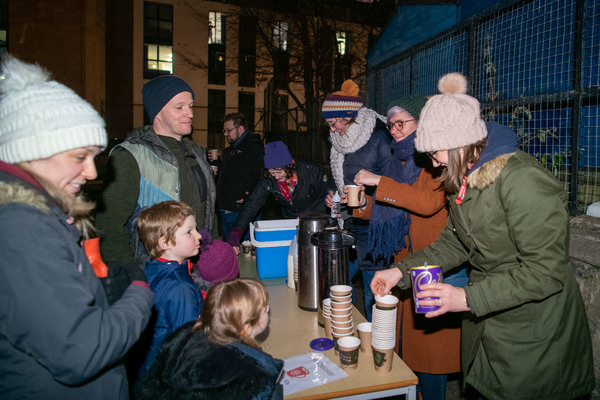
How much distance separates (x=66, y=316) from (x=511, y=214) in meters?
1.70

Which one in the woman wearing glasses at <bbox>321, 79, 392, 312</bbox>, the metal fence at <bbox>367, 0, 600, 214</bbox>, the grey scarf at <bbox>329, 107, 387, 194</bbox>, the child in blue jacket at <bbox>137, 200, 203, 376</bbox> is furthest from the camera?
the grey scarf at <bbox>329, 107, 387, 194</bbox>

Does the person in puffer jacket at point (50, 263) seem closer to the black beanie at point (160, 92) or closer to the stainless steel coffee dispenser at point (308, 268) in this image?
the stainless steel coffee dispenser at point (308, 268)

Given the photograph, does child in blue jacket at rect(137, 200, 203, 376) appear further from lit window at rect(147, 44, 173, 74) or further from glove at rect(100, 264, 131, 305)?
lit window at rect(147, 44, 173, 74)

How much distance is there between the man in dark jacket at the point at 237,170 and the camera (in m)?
5.85

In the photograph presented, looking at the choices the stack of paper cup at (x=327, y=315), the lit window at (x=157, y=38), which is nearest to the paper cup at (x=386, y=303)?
the stack of paper cup at (x=327, y=315)

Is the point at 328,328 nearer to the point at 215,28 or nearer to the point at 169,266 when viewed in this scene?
the point at 169,266

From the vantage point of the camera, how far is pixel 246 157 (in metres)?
5.95

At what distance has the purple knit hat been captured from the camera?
2.78m

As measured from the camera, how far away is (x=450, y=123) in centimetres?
182

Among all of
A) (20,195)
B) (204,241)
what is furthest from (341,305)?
(20,195)

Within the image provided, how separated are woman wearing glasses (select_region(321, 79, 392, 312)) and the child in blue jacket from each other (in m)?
1.73

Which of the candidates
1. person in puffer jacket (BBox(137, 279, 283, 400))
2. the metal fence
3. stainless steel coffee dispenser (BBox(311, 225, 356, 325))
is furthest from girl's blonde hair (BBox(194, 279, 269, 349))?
the metal fence

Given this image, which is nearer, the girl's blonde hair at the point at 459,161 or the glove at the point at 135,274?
the glove at the point at 135,274

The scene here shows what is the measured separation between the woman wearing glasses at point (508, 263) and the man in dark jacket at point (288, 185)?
96.3 inches
